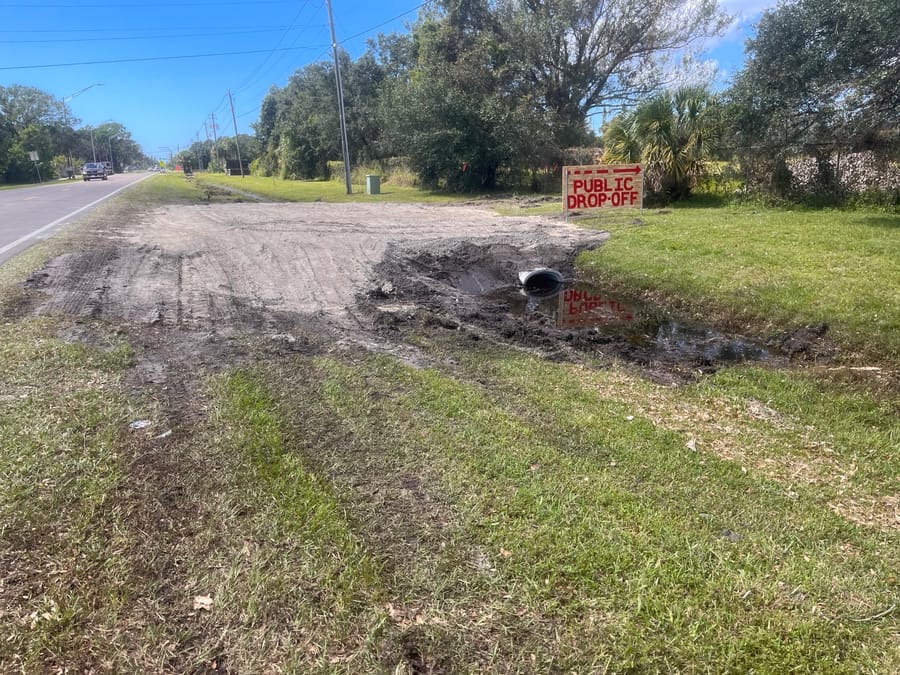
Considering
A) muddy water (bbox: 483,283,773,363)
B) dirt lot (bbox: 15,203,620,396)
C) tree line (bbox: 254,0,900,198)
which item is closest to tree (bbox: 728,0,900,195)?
tree line (bbox: 254,0,900,198)

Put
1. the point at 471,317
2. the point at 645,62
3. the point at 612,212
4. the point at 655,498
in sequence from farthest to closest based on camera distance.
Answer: the point at 645,62
the point at 612,212
the point at 471,317
the point at 655,498

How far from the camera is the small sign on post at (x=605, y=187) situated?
46.3ft

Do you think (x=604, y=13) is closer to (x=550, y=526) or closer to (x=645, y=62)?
(x=645, y=62)

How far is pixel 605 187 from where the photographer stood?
14.4m

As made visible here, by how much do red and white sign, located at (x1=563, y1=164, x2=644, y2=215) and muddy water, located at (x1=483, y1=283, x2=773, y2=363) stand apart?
6.32 m

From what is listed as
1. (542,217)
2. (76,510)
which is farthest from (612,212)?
(76,510)

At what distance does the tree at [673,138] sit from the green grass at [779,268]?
4.06m

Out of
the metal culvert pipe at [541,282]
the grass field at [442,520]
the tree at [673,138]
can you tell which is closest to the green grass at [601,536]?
the grass field at [442,520]

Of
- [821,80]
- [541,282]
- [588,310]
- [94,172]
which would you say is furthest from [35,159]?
[821,80]

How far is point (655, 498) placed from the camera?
2.96 meters

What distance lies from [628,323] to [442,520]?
16.0 feet

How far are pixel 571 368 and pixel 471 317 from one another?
208 cm

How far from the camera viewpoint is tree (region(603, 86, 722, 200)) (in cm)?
1533

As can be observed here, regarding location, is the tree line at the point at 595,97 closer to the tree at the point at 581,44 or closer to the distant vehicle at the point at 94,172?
the tree at the point at 581,44
